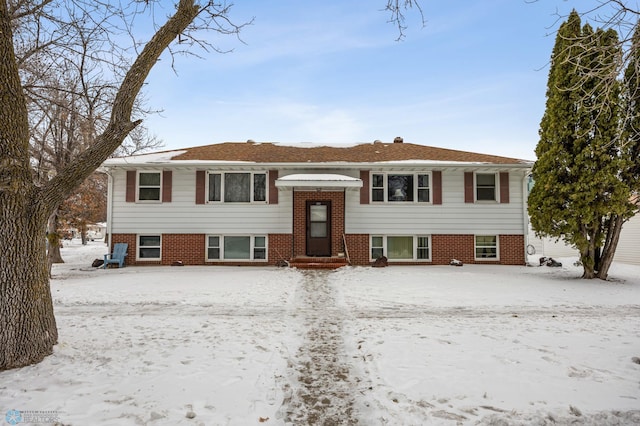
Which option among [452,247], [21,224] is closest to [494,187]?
[452,247]

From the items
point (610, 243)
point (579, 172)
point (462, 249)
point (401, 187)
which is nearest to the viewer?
point (579, 172)

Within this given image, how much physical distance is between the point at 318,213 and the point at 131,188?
301 inches

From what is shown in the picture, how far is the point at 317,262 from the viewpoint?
13188 mm

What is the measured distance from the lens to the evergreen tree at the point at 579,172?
33.7 feet

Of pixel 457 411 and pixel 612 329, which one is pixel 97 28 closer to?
pixel 457 411

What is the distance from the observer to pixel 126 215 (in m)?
14.1

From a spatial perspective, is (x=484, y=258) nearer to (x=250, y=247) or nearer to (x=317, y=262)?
(x=317, y=262)

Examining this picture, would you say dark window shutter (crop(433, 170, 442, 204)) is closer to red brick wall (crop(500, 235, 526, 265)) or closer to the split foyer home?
the split foyer home

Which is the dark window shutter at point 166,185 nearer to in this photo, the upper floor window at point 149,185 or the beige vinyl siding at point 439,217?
the upper floor window at point 149,185

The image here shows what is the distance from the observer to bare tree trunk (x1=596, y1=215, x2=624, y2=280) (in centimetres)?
1080

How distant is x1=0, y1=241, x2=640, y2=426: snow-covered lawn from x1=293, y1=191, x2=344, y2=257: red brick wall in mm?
5606

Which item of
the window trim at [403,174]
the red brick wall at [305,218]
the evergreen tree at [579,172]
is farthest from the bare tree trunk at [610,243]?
the red brick wall at [305,218]

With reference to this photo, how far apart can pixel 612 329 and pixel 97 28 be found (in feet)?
31.6

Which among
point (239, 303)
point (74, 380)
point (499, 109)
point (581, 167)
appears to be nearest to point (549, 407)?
point (74, 380)
